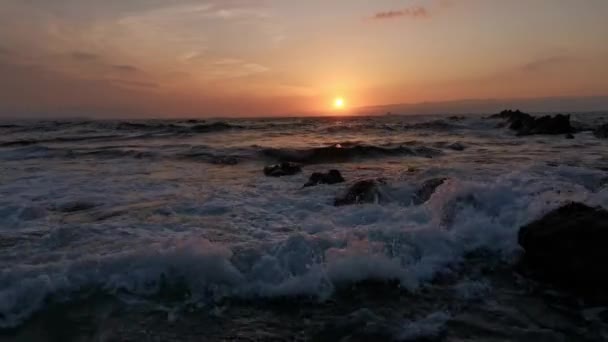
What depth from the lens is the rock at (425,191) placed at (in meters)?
9.36

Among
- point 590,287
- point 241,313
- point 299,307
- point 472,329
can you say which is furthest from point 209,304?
point 590,287

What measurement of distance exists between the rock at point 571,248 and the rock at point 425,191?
11.5ft

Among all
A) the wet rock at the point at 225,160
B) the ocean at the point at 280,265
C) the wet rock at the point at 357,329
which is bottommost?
the wet rock at the point at 357,329

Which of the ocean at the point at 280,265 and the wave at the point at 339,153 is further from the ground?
the wave at the point at 339,153

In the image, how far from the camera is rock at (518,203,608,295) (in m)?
5.11

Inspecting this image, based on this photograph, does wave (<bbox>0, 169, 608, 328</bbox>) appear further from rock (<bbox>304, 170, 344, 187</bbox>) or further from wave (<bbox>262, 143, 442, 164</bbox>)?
wave (<bbox>262, 143, 442, 164</bbox>)

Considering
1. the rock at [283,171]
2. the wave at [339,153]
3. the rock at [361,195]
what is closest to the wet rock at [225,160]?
the wave at [339,153]

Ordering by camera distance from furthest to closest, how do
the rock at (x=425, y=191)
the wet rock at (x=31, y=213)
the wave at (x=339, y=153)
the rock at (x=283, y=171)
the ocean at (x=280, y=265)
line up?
the wave at (x=339, y=153)
the rock at (x=283, y=171)
the rock at (x=425, y=191)
the wet rock at (x=31, y=213)
the ocean at (x=280, y=265)

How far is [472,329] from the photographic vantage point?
4.27m

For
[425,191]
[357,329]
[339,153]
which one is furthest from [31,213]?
[339,153]

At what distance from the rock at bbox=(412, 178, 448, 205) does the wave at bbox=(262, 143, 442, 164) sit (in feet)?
26.3

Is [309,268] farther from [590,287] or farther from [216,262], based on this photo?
[590,287]

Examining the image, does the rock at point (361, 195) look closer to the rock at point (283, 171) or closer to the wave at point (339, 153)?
the rock at point (283, 171)

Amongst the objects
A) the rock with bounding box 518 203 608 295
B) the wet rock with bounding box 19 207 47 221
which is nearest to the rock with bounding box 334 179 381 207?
the rock with bounding box 518 203 608 295
